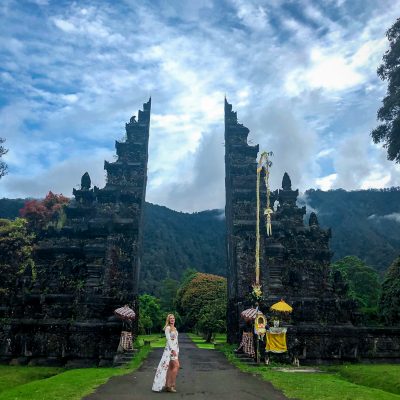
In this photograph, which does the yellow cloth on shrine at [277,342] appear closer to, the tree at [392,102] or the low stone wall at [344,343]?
the low stone wall at [344,343]

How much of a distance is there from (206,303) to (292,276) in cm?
1685

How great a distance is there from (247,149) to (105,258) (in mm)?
15488

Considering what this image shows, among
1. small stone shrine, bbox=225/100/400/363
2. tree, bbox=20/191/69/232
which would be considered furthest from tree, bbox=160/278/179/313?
small stone shrine, bbox=225/100/400/363

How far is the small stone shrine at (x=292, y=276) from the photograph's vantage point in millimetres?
20578

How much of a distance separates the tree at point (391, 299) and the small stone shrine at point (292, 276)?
15.6ft

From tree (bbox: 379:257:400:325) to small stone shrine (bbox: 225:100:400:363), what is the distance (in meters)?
4.74

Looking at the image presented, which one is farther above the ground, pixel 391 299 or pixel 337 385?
pixel 391 299

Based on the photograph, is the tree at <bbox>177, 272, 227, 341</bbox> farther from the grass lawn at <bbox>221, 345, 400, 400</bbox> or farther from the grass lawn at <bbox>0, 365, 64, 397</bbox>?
the grass lawn at <bbox>0, 365, 64, 397</bbox>

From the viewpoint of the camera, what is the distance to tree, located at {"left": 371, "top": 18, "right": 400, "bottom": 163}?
98.3 feet

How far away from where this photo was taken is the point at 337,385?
12.6 m

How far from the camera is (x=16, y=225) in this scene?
4597 centimetres

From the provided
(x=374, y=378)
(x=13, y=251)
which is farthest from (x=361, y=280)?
(x=374, y=378)

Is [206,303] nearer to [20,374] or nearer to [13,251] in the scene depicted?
[13,251]

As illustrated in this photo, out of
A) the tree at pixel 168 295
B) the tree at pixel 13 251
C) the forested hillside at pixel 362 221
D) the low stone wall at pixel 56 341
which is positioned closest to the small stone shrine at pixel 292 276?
the low stone wall at pixel 56 341
